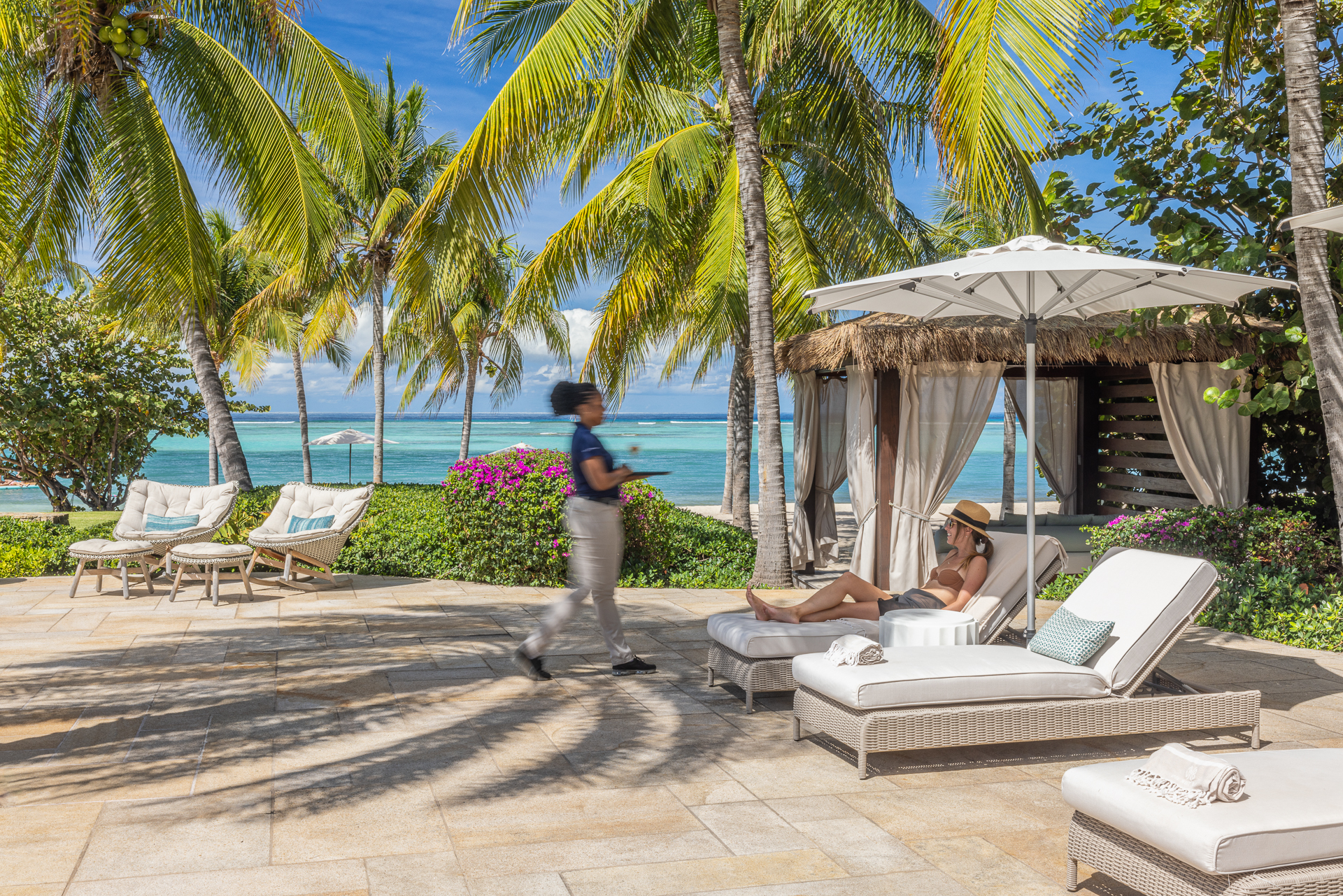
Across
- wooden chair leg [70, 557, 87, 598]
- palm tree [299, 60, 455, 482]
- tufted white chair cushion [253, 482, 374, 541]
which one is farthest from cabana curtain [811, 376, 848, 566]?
palm tree [299, 60, 455, 482]

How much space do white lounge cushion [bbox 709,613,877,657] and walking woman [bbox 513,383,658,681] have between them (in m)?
0.66

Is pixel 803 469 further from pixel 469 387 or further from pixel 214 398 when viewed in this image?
pixel 469 387

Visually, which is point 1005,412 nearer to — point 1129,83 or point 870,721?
point 1129,83

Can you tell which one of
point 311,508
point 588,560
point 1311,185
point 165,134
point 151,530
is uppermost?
point 165,134

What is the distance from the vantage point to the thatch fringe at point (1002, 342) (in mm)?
8211

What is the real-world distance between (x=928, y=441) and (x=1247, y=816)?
20.4 feet

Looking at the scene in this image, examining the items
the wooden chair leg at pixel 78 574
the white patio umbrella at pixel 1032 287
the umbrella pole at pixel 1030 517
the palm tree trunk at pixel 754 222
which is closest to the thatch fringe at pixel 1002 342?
the palm tree trunk at pixel 754 222

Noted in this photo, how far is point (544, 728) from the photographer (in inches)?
177

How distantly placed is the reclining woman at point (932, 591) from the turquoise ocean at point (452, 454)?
18.4 meters

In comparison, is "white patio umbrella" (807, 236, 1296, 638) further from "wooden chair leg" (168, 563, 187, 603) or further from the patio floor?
"wooden chair leg" (168, 563, 187, 603)

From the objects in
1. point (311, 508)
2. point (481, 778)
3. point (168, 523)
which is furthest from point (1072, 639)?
point (168, 523)

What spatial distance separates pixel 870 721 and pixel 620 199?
8.35 meters

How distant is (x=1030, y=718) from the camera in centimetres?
397

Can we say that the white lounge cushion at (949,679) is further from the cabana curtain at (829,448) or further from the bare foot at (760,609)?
the cabana curtain at (829,448)
